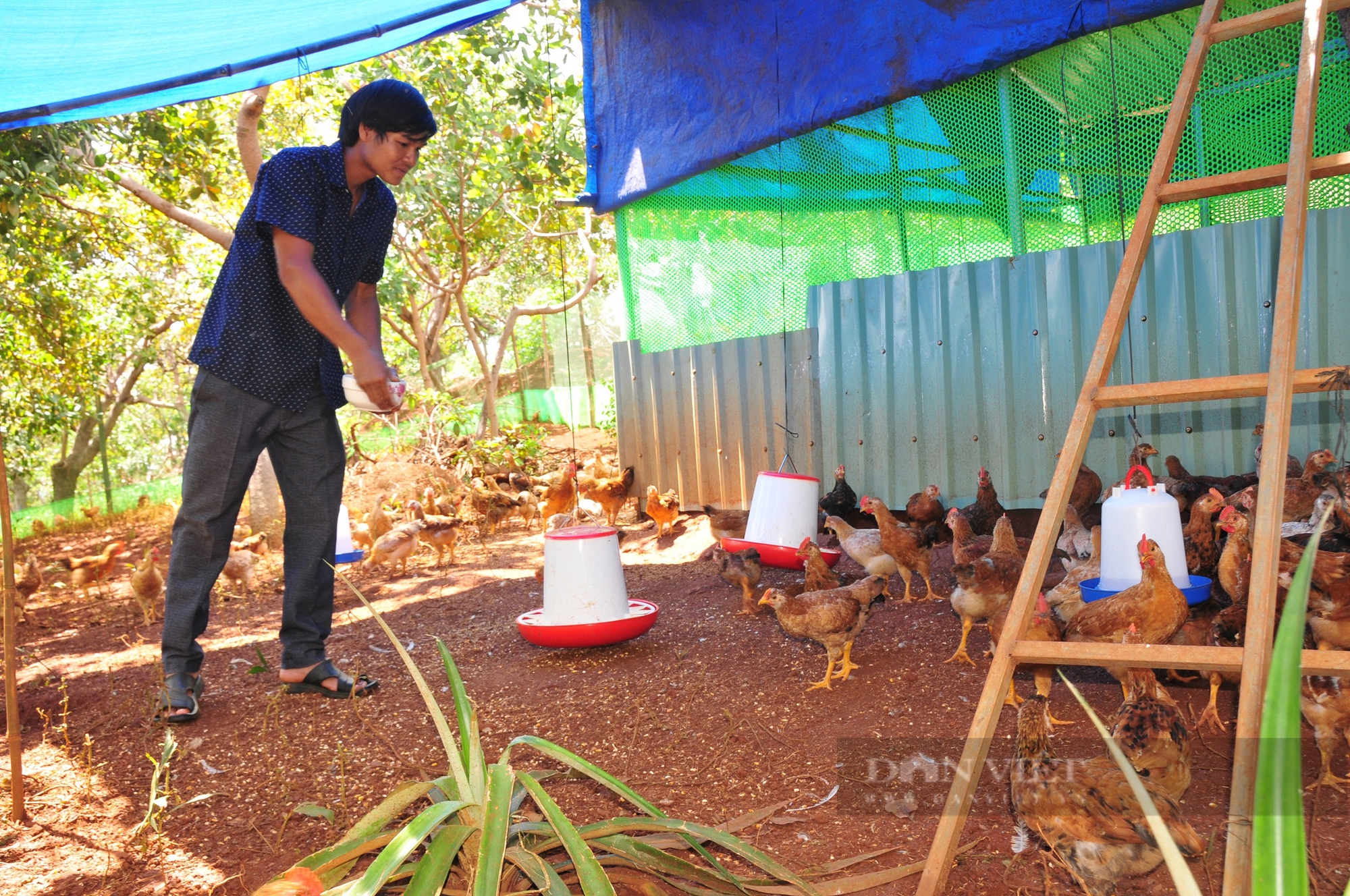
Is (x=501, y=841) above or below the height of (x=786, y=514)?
below

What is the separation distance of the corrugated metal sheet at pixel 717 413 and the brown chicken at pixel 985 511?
148 centimetres

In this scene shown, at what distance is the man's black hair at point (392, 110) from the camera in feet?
11.0

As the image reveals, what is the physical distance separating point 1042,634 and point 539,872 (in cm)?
224

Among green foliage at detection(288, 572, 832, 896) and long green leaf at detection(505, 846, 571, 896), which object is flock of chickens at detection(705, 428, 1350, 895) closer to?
green foliage at detection(288, 572, 832, 896)

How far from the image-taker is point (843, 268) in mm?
6438

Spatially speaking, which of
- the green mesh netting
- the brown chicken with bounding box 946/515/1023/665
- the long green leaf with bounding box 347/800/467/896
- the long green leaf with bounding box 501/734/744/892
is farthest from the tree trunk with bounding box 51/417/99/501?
the long green leaf with bounding box 347/800/467/896

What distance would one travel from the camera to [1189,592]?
323cm

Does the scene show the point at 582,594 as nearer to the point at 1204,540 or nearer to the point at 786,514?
the point at 786,514

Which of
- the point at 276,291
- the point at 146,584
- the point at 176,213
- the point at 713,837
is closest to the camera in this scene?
the point at 713,837

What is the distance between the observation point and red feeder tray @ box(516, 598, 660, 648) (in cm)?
389

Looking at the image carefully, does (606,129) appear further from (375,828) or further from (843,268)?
(375,828)

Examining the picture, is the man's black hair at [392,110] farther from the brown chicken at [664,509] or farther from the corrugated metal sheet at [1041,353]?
the brown chicken at [664,509]

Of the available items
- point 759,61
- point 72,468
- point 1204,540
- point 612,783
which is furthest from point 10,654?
point 72,468

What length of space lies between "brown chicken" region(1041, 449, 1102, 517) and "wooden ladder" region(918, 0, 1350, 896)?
2.94 meters
